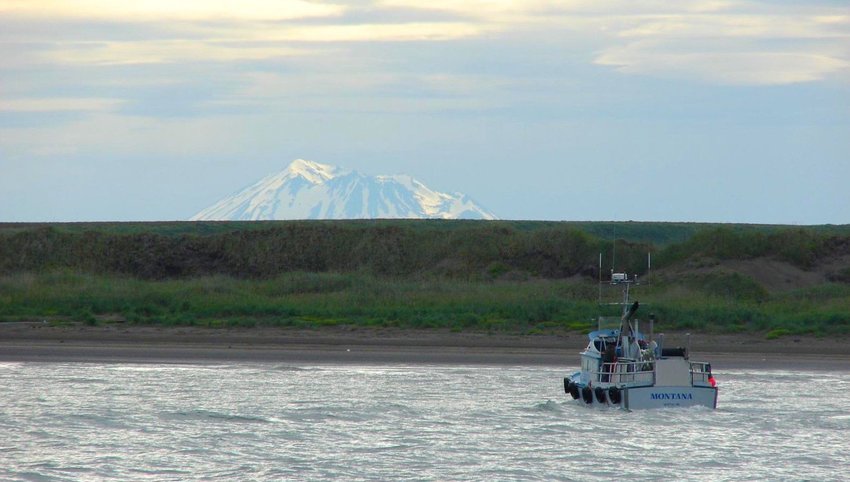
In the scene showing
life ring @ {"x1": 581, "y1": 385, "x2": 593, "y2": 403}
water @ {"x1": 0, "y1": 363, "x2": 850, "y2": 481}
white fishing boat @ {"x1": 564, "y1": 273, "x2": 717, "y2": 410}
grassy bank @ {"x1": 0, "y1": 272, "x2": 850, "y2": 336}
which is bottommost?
water @ {"x1": 0, "y1": 363, "x2": 850, "y2": 481}

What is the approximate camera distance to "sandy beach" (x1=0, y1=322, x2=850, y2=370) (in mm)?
34875

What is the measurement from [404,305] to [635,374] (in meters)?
20.9

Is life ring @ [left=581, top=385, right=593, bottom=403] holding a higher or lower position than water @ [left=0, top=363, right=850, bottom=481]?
higher

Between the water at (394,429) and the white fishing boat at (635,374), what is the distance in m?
0.35

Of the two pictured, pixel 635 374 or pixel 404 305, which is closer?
pixel 635 374

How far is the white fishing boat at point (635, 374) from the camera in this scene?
963 inches

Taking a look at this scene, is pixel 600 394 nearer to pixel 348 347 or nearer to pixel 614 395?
pixel 614 395

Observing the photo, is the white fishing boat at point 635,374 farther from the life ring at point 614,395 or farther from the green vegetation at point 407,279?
the green vegetation at point 407,279

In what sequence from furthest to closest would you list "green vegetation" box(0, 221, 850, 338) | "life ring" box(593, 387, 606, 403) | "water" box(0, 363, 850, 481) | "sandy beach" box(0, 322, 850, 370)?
"green vegetation" box(0, 221, 850, 338) → "sandy beach" box(0, 322, 850, 370) → "life ring" box(593, 387, 606, 403) → "water" box(0, 363, 850, 481)

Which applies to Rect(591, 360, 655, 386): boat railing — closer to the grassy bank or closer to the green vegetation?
the green vegetation

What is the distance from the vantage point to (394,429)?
2289cm

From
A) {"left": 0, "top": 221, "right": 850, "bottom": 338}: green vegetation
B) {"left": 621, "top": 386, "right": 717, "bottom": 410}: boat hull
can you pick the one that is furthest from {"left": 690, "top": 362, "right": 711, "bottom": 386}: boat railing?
{"left": 0, "top": 221, "right": 850, "bottom": 338}: green vegetation

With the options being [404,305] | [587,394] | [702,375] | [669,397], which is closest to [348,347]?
[404,305]

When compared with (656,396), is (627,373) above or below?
above
